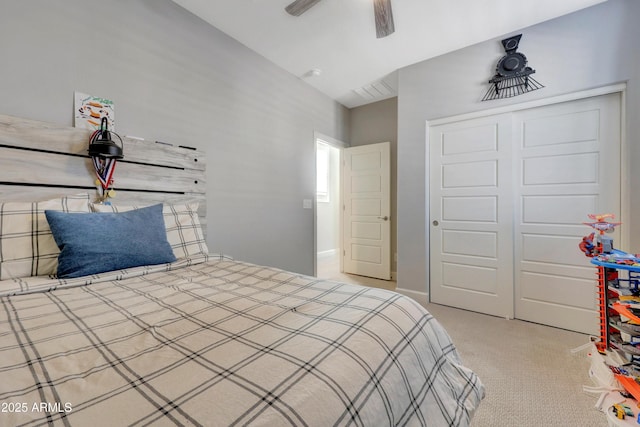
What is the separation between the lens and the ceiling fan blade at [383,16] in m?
1.76

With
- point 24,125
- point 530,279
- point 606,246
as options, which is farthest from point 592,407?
point 24,125

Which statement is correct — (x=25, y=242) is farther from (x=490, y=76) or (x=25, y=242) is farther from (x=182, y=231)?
(x=490, y=76)

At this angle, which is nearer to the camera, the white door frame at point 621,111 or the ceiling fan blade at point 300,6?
the ceiling fan blade at point 300,6

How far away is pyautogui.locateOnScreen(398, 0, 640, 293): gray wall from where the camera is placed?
2039mm

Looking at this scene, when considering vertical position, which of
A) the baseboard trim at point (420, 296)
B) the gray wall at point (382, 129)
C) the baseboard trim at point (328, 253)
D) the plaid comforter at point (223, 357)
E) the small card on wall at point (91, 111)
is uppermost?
the gray wall at point (382, 129)

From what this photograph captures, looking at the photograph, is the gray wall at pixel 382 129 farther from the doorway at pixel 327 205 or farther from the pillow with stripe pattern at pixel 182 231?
the pillow with stripe pattern at pixel 182 231

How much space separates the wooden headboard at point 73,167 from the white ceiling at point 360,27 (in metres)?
1.29

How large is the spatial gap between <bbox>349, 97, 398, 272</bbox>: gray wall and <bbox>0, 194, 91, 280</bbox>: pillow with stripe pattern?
3.50 metres

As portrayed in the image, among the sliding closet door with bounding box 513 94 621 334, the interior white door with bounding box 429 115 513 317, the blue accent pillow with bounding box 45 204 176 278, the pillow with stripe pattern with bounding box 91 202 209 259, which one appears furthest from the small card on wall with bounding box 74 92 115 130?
the sliding closet door with bounding box 513 94 621 334

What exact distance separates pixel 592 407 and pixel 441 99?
8.96 feet

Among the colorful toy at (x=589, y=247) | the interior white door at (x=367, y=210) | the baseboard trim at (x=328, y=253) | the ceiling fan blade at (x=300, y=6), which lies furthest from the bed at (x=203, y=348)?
the baseboard trim at (x=328, y=253)

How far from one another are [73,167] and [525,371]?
125 inches

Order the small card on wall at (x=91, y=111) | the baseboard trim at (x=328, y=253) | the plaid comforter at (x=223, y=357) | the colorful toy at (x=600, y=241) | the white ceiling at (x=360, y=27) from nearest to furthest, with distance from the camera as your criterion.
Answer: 1. the plaid comforter at (x=223, y=357)
2. the colorful toy at (x=600, y=241)
3. the small card on wall at (x=91, y=111)
4. the white ceiling at (x=360, y=27)
5. the baseboard trim at (x=328, y=253)

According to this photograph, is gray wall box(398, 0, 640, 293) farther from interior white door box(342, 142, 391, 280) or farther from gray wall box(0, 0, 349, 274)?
gray wall box(0, 0, 349, 274)
